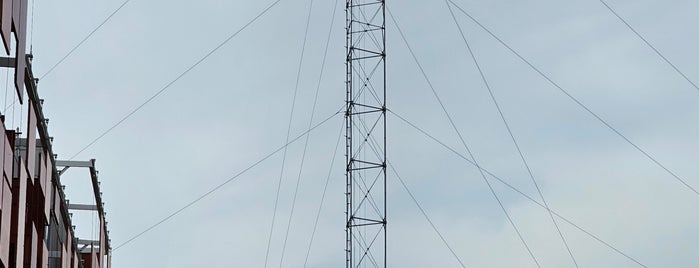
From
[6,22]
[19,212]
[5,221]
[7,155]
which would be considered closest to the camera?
[6,22]

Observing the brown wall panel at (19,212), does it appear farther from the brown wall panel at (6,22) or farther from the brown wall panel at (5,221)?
the brown wall panel at (6,22)

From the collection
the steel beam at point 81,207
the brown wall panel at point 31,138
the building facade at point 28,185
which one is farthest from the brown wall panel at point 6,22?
the steel beam at point 81,207

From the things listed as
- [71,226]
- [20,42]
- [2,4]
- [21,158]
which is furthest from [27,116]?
[71,226]

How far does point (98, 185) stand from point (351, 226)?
50.5 feet

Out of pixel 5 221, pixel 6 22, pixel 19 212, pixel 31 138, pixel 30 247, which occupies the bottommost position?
pixel 5 221

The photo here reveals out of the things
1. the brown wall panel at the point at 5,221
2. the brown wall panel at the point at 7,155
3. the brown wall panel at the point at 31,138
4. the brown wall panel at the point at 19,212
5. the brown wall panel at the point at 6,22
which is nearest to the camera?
the brown wall panel at the point at 6,22

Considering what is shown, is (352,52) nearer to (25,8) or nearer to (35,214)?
(35,214)

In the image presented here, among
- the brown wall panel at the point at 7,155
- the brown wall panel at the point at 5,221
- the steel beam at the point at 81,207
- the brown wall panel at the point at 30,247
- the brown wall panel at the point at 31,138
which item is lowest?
the brown wall panel at the point at 5,221

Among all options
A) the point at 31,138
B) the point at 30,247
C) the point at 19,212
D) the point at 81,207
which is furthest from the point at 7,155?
the point at 81,207

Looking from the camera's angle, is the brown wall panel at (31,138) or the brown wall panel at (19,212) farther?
the brown wall panel at (31,138)

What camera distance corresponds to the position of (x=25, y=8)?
5156cm

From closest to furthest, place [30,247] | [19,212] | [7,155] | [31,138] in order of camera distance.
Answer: [7,155]
[19,212]
[31,138]
[30,247]

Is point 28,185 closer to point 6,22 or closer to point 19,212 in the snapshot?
point 19,212

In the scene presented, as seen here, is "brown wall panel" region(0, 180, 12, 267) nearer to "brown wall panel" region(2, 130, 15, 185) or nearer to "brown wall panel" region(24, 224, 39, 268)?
"brown wall panel" region(2, 130, 15, 185)
